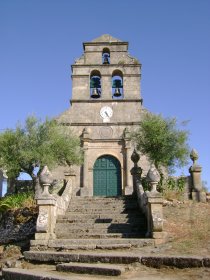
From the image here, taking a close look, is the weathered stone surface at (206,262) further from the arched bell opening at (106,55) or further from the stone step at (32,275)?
the arched bell opening at (106,55)

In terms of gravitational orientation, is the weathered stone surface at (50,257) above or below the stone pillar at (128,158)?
below

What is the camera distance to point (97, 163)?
2058cm

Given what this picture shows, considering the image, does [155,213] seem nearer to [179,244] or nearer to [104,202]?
[179,244]

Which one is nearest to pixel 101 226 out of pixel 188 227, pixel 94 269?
pixel 188 227

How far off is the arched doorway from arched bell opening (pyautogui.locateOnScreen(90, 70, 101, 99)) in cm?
441

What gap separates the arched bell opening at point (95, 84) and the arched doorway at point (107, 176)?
14.5 ft

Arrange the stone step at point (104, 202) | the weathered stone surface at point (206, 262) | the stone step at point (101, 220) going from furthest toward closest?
the stone step at point (104, 202) → the stone step at point (101, 220) → the weathered stone surface at point (206, 262)

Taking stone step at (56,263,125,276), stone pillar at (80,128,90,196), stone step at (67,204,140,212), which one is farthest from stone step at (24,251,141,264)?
stone pillar at (80,128,90,196)

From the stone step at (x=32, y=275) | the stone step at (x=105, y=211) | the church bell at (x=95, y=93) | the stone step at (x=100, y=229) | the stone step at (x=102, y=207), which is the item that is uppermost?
the church bell at (x=95, y=93)

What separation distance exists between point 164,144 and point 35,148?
6694 millimetres

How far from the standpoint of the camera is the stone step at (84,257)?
21.5 feet

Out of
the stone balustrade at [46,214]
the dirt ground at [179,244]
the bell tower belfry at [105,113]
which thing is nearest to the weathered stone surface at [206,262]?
the dirt ground at [179,244]

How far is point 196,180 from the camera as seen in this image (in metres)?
15.7

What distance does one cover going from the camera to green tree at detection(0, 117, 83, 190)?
16.4m
